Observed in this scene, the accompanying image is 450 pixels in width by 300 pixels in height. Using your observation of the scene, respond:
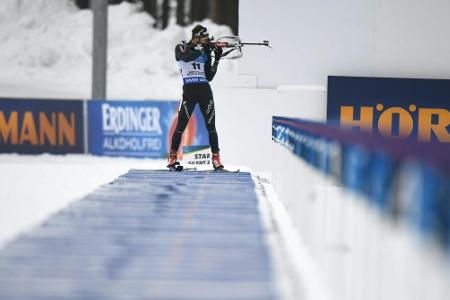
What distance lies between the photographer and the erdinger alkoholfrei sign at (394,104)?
33.6 ft

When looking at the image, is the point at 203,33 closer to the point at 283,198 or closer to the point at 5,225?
the point at 283,198

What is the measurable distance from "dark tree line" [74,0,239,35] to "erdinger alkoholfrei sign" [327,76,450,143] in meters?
24.8

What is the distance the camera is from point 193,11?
117ft

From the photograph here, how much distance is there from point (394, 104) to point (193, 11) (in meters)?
27.3

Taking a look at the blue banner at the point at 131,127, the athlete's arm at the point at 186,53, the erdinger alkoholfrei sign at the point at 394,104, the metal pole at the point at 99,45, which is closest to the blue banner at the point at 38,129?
the blue banner at the point at 131,127

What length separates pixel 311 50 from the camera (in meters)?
10.5

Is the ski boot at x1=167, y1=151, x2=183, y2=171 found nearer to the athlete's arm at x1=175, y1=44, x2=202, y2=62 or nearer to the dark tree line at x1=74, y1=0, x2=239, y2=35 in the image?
the athlete's arm at x1=175, y1=44, x2=202, y2=62

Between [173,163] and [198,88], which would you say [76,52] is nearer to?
[173,163]

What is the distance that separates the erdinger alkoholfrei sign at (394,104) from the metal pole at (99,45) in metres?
7.51

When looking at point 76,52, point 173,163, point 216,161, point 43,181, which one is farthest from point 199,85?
point 76,52

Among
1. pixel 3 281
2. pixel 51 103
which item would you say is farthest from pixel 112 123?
pixel 3 281

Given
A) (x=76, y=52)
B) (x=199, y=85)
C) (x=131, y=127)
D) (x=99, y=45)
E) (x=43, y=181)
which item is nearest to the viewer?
(x=199, y=85)

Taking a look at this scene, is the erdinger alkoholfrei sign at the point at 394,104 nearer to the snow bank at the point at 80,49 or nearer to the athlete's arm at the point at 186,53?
the athlete's arm at the point at 186,53

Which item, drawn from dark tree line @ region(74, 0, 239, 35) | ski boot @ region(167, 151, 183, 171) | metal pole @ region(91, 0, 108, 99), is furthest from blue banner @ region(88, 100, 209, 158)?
dark tree line @ region(74, 0, 239, 35)
